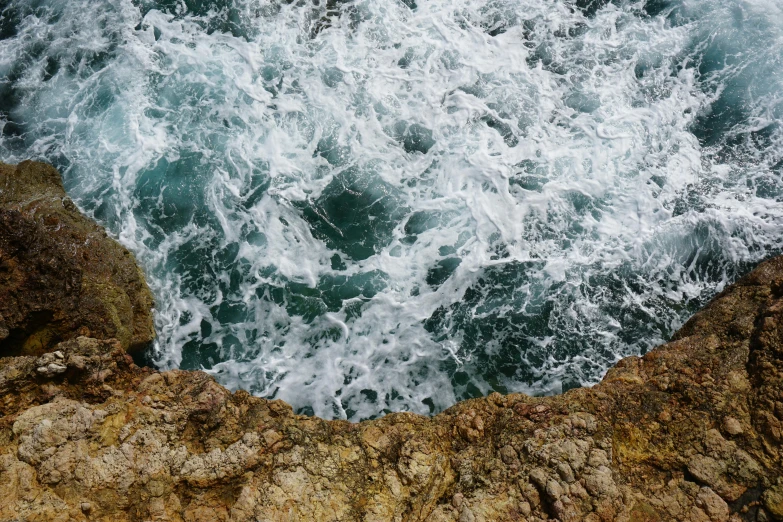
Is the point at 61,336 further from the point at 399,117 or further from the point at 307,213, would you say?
the point at 399,117

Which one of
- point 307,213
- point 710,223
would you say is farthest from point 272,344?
point 710,223

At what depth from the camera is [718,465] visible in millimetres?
5250

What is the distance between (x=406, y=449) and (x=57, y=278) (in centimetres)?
570

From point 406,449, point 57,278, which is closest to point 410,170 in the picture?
point 406,449

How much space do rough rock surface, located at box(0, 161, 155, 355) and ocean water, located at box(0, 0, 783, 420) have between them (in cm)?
50

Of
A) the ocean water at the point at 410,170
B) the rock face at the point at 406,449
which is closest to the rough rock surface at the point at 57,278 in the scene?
the ocean water at the point at 410,170

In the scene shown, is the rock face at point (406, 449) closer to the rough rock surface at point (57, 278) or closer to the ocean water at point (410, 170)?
the rough rock surface at point (57, 278)

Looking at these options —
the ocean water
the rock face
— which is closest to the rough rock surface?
the ocean water

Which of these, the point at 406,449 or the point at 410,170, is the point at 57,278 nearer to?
the point at 406,449

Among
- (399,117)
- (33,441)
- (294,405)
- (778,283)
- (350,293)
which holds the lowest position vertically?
(294,405)

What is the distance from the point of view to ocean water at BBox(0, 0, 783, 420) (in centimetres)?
869

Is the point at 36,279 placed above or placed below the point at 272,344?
above

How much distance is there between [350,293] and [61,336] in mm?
4359

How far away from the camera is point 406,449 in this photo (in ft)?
18.9
